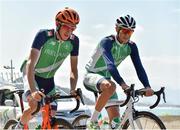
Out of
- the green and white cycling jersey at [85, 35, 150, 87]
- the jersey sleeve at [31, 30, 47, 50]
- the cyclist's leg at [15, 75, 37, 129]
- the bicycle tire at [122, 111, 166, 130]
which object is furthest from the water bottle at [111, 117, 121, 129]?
the jersey sleeve at [31, 30, 47, 50]

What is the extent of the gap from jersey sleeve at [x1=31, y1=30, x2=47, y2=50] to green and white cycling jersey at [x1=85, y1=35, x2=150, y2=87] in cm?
107

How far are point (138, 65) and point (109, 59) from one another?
0.60m

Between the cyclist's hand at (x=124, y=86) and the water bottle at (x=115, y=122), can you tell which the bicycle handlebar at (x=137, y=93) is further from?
the water bottle at (x=115, y=122)

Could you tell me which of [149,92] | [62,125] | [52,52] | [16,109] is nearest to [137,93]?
[149,92]

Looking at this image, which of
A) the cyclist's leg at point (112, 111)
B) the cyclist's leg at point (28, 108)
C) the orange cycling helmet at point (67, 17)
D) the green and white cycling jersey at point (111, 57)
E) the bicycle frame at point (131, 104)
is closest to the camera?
the cyclist's leg at point (28, 108)

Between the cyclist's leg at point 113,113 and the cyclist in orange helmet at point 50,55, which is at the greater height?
the cyclist in orange helmet at point 50,55

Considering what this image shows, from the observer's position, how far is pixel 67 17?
7.70m

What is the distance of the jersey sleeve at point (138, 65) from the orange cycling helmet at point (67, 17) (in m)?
1.22

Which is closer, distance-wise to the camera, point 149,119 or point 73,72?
point 149,119

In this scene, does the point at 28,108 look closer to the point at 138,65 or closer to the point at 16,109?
the point at 138,65

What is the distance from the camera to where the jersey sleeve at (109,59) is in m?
7.84

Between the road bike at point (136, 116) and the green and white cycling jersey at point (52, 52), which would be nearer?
the road bike at point (136, 116)

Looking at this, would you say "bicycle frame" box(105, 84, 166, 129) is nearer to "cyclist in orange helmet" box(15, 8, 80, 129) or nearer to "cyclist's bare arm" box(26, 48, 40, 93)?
"cyclist in orange helmet" box(15, 8, 80, 129)

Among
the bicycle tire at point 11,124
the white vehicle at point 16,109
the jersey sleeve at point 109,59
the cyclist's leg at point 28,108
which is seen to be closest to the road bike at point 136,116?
the jersey sleeve at point 109,59
